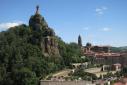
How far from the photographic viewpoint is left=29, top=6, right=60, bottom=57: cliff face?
55.1m

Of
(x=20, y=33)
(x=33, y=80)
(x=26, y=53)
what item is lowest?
(x=33, y=80)

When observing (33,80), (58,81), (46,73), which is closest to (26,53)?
(46,73)

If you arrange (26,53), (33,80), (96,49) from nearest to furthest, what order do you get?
(33,80)
(26,53)
(96,49)

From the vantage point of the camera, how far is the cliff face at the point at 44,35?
55.1 metres

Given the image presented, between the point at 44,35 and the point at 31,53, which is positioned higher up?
the point at 44,35

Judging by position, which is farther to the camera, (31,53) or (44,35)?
(44,35)

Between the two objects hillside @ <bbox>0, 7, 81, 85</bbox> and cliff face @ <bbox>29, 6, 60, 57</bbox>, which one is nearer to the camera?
hillside @ <bbox>0, 7, 81, 85</bbox>

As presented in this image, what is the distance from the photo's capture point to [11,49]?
54.3 m

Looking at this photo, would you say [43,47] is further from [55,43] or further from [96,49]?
[96,49]

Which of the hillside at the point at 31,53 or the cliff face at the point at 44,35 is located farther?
the cliff face at the point at 44,35

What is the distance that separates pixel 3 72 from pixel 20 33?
38.5 ft

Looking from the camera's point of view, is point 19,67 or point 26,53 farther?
point 26,53

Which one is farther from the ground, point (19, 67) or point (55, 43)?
point (55, 43)

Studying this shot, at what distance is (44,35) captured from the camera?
55.9 meters
